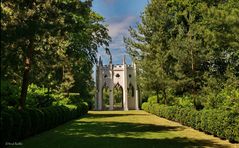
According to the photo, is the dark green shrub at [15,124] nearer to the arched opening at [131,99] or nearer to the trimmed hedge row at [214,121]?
the trimmed hedge row at [214,121]

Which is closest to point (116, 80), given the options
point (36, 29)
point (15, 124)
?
point (15, 124)

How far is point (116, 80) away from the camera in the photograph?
61.5 metres

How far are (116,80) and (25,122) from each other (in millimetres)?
46149

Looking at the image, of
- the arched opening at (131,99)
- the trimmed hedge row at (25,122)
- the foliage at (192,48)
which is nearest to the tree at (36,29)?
the trimmed hedge row at (25,122)

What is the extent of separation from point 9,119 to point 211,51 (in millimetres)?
14859

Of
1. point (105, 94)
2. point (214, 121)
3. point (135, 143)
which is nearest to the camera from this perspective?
point (135, 143)

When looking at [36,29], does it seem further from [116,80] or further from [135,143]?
[116,80]

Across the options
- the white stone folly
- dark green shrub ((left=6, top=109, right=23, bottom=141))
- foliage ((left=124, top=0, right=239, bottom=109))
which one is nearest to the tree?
dark green shrub ((left=6, top=109, right=23, bottom=141))

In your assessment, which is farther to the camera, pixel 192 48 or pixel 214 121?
pixel 192 48

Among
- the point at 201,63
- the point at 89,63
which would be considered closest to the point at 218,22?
the point at 201,63

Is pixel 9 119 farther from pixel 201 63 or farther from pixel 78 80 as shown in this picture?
pixel 78 80

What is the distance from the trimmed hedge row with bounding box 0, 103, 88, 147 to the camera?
41.9 ft

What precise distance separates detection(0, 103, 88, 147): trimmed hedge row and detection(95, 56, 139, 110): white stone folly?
36749mm

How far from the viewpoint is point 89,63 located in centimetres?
4306
